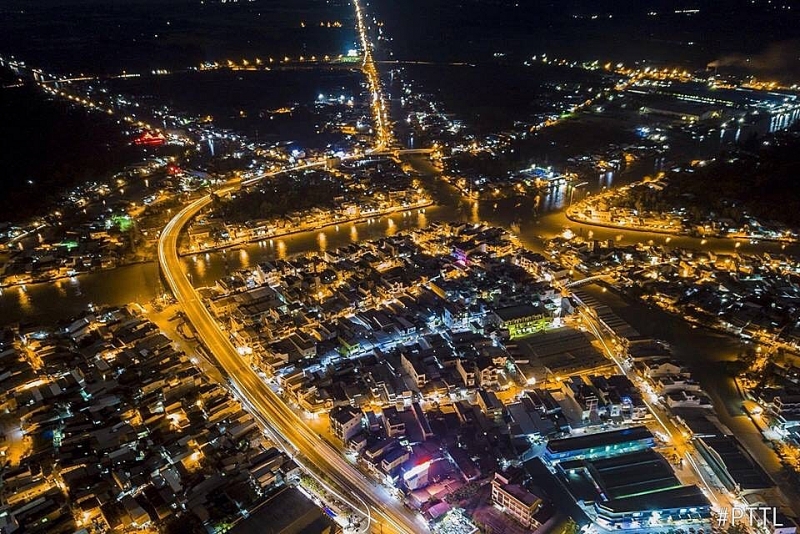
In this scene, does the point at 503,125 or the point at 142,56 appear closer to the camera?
the point at 503,125

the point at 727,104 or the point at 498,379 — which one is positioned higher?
the point at 727,104

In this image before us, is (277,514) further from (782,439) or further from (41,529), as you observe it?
(782,439)

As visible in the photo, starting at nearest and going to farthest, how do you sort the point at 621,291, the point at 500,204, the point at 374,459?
1. the point at 374,459
2. the point at 621,291
3. the point at 500,204

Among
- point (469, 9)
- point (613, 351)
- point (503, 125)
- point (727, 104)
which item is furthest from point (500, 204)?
point (469, 9)

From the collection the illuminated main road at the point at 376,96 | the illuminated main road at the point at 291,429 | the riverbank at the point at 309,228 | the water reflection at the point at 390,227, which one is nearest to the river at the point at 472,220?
the water reflection at the point at 390,227

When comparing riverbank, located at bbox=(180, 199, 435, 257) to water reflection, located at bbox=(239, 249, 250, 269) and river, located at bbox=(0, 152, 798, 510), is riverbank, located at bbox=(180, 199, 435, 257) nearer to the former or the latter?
river, located at bbox=(0, 152, 798, 510)

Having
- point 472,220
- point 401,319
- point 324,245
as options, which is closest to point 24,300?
point 324,245
